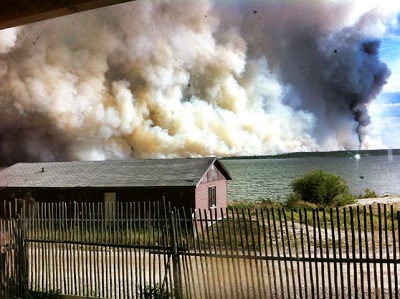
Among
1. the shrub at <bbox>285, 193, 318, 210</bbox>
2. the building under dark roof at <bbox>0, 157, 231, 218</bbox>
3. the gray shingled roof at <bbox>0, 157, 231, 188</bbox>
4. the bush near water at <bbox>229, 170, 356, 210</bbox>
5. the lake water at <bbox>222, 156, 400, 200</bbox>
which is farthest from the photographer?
the lake water at <bbox>222, 156, 400, 200</bbox>

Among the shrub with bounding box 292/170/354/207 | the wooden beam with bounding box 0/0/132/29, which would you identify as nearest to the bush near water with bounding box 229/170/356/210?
the shrub with bounding box 292/170/354/207

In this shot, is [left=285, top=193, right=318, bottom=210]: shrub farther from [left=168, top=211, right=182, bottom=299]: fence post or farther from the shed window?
[left=168, top=211, right=182, bottom=299]: fence post

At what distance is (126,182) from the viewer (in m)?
18.0

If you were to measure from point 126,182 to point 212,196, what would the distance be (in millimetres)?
4784

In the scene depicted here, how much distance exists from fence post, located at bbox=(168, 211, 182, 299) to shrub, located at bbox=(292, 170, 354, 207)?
72.4ft

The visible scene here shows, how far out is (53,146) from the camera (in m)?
13.7

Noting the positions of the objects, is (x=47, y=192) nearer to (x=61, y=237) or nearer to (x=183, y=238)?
(x=61, y=237)

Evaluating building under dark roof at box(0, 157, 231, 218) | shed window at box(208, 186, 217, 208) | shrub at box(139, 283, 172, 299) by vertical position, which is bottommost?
shrub at box(139, 283, 172, 299)

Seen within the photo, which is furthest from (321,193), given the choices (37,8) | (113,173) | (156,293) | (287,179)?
(287,179)

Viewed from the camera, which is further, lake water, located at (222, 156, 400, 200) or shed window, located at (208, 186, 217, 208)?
lake water, located at (222, 156, 400, 200)

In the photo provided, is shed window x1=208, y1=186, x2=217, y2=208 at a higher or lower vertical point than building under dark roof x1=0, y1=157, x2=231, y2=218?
lower

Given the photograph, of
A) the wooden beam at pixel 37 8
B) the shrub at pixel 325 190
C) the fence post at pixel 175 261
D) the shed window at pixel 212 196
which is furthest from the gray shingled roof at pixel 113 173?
the wooden beam at pixel 37 8

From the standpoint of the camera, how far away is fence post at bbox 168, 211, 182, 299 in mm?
5191

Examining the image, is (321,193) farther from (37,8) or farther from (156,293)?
(37,8)
